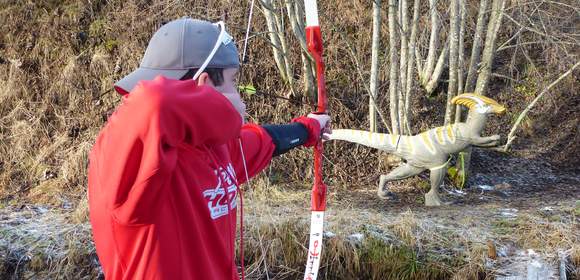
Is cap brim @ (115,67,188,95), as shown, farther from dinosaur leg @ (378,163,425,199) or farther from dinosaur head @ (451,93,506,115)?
dinosaur leg @ (378,163,425,199)

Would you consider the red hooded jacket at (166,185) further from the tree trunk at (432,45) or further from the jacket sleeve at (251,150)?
the tree trunk at (432,45)

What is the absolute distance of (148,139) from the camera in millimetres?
1010

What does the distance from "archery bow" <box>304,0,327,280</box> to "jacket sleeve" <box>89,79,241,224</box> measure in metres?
1.26

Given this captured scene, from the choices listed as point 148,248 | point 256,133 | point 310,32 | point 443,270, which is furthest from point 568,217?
point 148,248

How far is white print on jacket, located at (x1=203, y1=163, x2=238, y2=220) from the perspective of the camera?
4.42 feet

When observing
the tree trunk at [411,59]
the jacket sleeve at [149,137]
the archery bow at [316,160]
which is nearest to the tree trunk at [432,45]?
the tree trunk at [411,59]

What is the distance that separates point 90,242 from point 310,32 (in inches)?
98.3

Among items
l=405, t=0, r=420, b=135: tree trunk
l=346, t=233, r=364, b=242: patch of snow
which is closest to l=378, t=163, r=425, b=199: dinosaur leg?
l=405, t=0, r=420, b=135: tree trunk

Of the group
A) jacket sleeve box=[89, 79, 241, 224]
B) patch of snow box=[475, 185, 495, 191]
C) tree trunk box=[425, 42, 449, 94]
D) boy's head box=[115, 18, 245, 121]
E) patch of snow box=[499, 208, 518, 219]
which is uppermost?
boy's head box=[115, 18, 245, 121]

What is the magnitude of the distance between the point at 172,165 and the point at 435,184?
399 cm

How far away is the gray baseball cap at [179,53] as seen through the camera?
1.28 metres

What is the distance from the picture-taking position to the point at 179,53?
50.5 inches

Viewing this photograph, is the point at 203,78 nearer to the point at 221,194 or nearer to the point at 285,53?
the point at 221,194

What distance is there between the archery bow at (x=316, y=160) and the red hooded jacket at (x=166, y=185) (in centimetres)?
104
